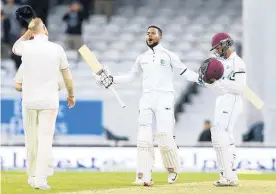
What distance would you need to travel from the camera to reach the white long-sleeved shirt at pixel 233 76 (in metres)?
12.7

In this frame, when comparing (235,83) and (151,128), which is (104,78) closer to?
(151,128)

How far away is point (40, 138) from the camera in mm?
11906

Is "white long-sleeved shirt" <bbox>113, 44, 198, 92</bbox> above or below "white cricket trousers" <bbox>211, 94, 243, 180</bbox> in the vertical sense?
above

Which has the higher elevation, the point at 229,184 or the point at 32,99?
the point at 32,99

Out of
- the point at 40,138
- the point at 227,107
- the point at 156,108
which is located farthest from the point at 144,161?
the point at 40,138

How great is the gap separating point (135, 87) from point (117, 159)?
15.2 feet

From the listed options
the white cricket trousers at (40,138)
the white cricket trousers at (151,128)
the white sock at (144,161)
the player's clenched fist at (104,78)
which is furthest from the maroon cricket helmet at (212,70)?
the white cricket trousers at (40,138)

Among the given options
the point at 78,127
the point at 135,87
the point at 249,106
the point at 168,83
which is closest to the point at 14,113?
the point at 78,127

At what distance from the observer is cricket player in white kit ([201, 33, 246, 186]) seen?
41.7 feet

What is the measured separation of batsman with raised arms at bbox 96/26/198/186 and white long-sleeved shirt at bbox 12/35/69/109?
135 centimetres

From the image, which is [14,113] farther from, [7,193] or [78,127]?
[7,193]

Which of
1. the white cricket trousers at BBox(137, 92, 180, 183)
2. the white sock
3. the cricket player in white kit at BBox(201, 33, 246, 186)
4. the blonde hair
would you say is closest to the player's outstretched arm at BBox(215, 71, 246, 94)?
the cricket player in white kit at BBox(201, 33, 246, 186)

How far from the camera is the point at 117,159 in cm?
1939

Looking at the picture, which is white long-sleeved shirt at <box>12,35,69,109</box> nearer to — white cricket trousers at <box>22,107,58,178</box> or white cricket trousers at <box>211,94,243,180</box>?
white cricket trousers at <box>22,107,58,178</box>
